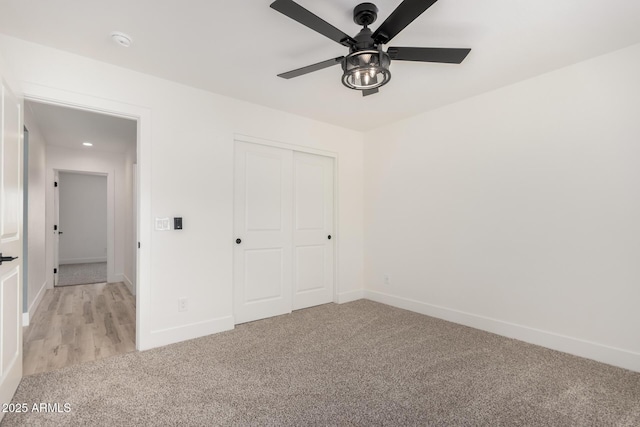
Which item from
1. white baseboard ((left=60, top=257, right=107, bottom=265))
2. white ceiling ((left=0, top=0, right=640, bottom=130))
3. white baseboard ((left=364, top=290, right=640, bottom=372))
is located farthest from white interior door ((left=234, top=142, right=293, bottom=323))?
white baseboard ((left=60, top=257, right=107, bottom=265))

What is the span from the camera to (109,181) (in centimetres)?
566

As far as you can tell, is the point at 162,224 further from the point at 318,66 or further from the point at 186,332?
the point at 318,66

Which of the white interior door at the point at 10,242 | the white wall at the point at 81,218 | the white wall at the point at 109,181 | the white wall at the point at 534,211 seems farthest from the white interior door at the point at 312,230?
the white wall at the point at 81,218

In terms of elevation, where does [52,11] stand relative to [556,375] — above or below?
above

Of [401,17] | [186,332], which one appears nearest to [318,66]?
[401,17]

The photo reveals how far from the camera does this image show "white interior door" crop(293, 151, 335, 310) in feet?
12.9

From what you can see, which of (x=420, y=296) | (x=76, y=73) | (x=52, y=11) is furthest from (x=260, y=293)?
(x=52, y=11)

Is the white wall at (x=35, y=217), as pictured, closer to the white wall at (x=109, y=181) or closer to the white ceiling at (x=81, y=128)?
the white ceiling at (x=81, y=128)

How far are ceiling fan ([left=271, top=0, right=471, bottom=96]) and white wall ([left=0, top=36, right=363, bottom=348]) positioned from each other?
1.57 metres

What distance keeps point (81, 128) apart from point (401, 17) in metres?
4.52

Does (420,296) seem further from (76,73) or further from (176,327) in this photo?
(76,73)

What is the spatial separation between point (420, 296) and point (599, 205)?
6.41 feet

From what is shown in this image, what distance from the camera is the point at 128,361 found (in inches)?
97.2

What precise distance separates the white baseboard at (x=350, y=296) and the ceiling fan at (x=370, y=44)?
2.96 m
